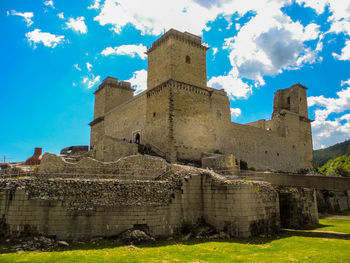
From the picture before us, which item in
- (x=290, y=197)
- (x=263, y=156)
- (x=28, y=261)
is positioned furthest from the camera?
(x=263, y=156)

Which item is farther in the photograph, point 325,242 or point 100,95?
point 100,95

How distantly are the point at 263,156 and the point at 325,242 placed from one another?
74.5 ft

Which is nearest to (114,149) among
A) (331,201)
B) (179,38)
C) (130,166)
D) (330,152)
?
(130,166)

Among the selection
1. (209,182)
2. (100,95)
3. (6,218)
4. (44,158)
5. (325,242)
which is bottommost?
(325,242)

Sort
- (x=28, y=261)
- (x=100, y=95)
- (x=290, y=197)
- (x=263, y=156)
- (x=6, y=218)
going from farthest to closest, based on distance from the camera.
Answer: (x=100, y=95) < (x=263, y=156) < (x=290, y=197) < (x=6, y=218) < (x=28, y=261)

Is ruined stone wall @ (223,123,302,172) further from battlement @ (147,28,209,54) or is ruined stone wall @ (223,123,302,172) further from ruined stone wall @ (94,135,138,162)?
ruined stone wall @ (94,135,138,162)

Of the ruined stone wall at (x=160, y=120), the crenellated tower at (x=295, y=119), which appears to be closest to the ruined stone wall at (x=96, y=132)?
the ruined stone wall at (x=160, y=120)

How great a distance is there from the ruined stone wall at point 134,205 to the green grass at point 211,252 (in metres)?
0.91

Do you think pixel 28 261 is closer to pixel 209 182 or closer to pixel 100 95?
pixel 209 182

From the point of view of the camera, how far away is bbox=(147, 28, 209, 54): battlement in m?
28.5

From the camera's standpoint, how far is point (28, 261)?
896cm

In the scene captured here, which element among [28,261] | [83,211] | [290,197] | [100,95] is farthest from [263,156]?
[28,261]

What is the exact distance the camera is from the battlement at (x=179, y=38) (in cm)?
2853

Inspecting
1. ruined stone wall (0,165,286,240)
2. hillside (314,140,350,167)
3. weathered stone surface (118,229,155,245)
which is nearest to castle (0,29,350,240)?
ruined stone wall (0,165,286,240)
